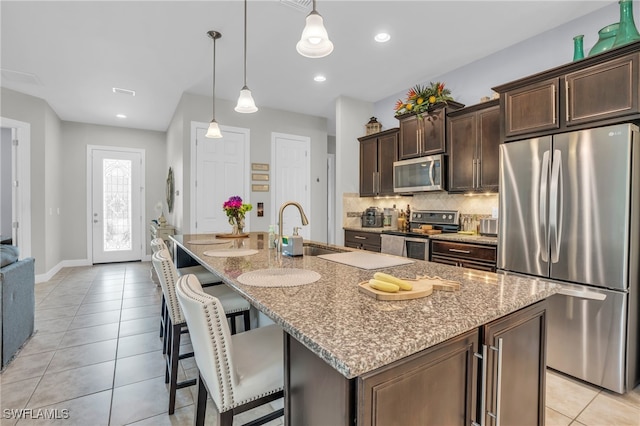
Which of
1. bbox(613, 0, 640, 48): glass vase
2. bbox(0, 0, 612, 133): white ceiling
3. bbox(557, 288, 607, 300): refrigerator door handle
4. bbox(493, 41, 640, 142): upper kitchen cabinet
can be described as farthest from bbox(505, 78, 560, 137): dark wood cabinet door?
bbox(557, 288, 607, 300): refrigerator door handle

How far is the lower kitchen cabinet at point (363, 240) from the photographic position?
13.5 ft

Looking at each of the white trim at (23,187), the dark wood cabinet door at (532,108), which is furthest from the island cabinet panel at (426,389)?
the white trim at (23,187)

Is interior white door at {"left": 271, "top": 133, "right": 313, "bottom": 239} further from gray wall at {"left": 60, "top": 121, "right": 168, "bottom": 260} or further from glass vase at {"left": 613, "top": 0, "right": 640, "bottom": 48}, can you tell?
glass vase at {"left": 613, "top": 0, "right": 640, "bottom": 48}

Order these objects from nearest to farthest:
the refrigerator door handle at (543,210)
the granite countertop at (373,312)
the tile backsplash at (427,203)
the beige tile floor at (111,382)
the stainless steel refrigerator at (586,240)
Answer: the granite countertop at (373,312), the beige tile floor at (111,382), the stainless steel refrigerator at (586,240), the refrigerator door handle at (543,210), the tile backsplash at (427,203)

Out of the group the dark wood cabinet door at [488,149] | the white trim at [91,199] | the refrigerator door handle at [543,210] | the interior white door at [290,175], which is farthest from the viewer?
the white trim at [91,199]

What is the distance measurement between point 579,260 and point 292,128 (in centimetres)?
439

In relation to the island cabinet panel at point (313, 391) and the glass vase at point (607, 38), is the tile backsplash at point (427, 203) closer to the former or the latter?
the glass vase at point (607, 38)

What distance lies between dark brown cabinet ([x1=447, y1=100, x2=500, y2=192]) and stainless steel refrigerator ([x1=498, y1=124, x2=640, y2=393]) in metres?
0.64

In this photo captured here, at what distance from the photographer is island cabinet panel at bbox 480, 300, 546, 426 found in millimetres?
988

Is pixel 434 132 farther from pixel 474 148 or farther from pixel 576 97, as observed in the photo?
pixel 576 97

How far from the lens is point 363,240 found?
436cm

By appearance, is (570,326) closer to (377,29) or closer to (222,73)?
(377,29)

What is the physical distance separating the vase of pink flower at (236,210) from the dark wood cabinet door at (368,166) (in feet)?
7.17

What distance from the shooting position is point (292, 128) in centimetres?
544
